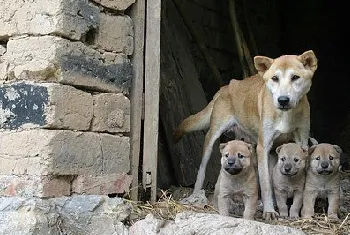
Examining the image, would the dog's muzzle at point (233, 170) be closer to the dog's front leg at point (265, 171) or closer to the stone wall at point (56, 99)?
the dog's front leg at point (265, 171)

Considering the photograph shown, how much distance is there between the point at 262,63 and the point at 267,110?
400 millimetres

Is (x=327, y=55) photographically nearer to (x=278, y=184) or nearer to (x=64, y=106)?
(x=278, y=184)

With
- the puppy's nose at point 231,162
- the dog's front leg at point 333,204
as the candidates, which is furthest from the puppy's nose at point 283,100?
the dog's front leg at point 333,204

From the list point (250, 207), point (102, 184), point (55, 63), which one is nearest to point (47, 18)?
point (55, 63)

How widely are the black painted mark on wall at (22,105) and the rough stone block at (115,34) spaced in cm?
63

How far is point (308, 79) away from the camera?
19.4 feet

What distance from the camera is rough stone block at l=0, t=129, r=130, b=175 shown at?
4797 millimetres

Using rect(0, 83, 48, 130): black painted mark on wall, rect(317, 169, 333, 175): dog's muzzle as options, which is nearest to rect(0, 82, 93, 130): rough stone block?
rect(0, 83, 48, 130): black painted mark on wall

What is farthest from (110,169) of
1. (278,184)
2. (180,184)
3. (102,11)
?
(180,184)

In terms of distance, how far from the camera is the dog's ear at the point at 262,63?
6059 mm

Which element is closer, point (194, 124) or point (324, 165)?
point (324, 165)

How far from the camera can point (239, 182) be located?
5.72 m

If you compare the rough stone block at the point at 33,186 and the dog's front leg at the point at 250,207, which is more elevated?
the rough stone block at the point at 33,186

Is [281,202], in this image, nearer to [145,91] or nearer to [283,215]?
[283,215]
